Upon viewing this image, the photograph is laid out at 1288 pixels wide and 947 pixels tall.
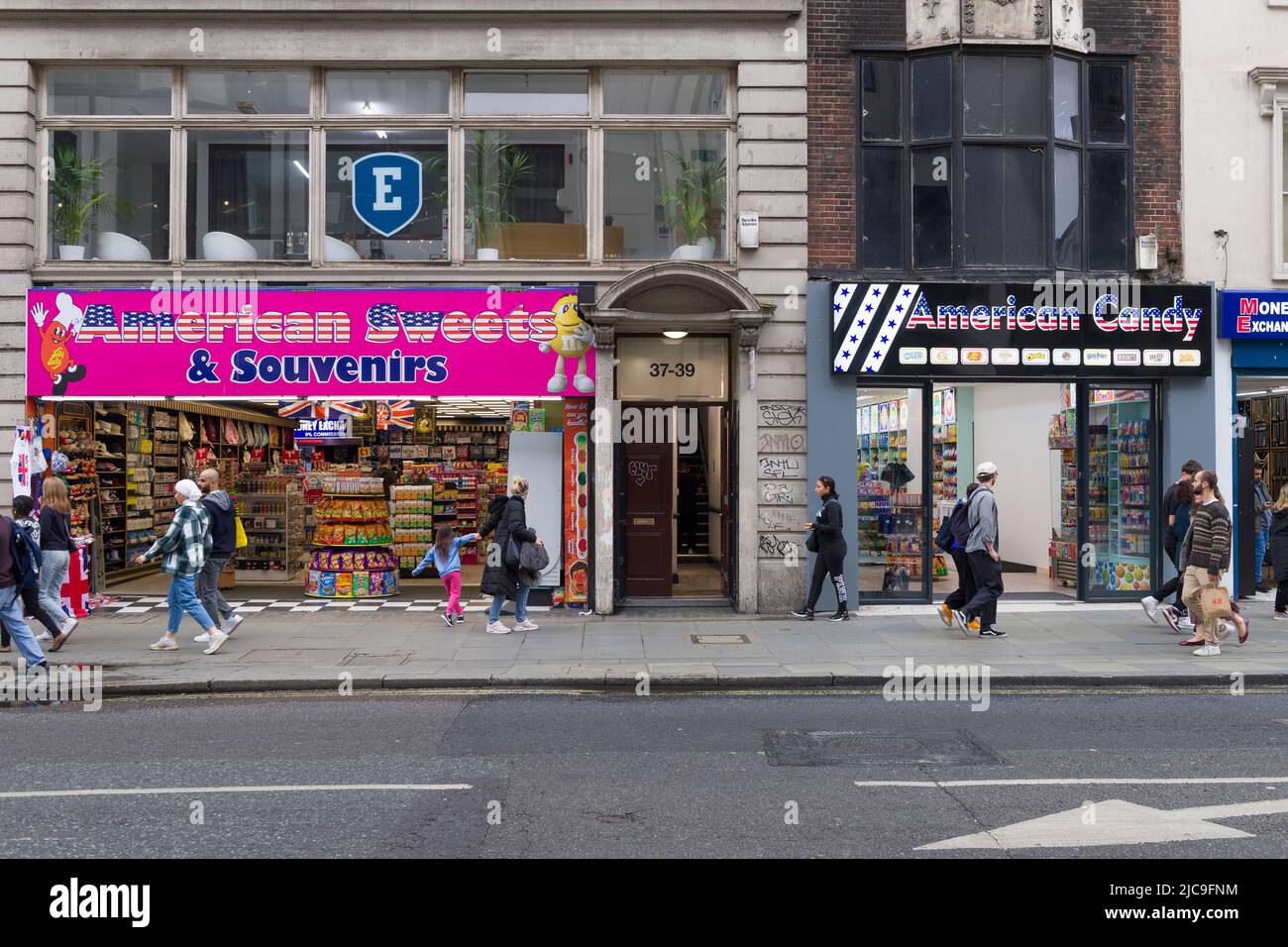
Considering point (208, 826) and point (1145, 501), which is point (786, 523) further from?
point (208, 826)

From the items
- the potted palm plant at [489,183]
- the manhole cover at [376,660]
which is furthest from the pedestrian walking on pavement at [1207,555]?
the potted palm plant at [489,183]

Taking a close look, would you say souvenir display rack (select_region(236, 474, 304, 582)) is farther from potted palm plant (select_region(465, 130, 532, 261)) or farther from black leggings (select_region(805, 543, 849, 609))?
black leggings (select_region(805, 543, 849, 609))

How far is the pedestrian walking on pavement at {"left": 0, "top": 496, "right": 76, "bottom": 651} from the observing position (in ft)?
35.3

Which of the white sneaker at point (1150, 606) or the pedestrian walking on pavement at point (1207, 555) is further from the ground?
A: the pedestrian walking on pavement at point (1207, 555)

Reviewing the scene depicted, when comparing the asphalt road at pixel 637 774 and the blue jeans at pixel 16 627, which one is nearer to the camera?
the asphalt road at pixel 637 774

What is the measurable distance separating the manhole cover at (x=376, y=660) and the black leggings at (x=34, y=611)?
10.8 feet

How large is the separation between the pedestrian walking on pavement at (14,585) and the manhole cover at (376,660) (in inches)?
117

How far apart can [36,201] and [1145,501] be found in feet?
55.2

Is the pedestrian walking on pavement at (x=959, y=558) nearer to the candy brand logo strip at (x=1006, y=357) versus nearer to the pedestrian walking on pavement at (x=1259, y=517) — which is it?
the candy brand logo strip at (x=1006, y=357)

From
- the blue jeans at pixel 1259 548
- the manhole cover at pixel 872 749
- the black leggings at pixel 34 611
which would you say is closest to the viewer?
the manhole cover at pixel 872 749

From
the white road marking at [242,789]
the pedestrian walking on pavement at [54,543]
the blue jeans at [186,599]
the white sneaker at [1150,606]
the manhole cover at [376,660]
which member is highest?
the pedestrian walking on pavement at [54,543]

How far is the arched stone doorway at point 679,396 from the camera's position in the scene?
14.5m

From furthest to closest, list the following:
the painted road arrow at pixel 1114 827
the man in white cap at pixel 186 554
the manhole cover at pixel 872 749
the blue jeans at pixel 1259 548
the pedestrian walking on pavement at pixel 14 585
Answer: the blue jeans at pixel 1259 548
the man in white cap at pixel 186 554
the pedestrian walking on pavement at pixel 14 585
the manhole cover at pixel 872 749
the painted road arrow at pixel 1114 827

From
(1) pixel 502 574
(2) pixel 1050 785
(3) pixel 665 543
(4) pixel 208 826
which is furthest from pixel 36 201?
(2) pixel 1050 785
